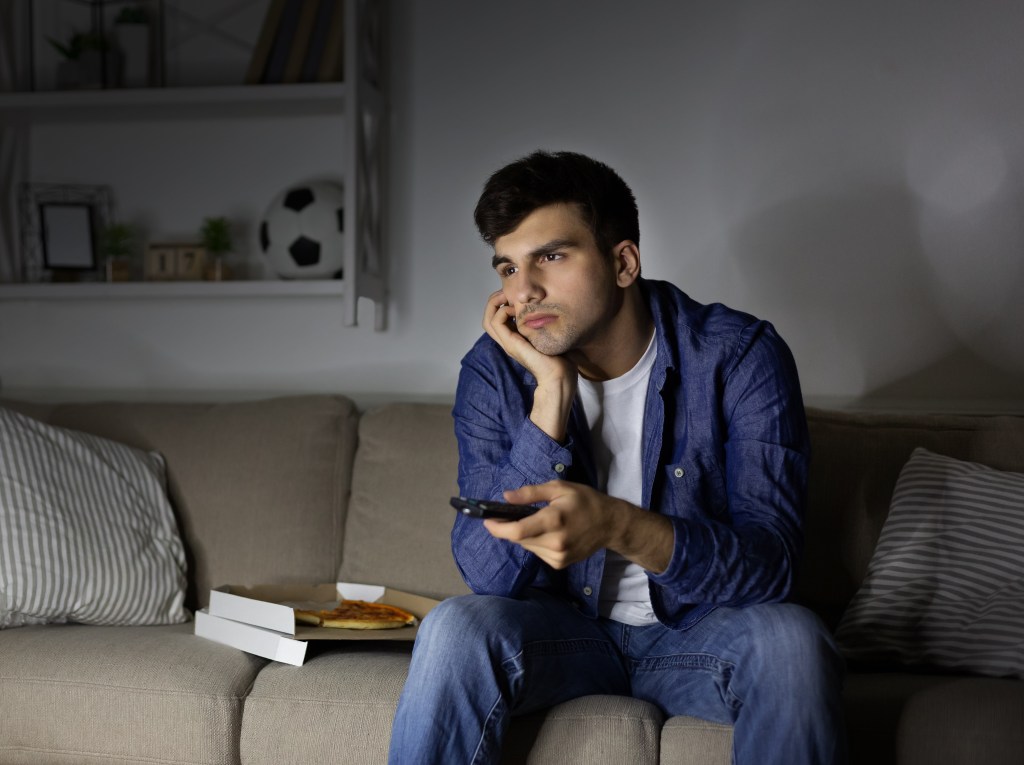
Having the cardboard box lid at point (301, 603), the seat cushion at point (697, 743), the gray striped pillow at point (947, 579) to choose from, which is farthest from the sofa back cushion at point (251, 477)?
the gray striped pillow at point (947, 579)

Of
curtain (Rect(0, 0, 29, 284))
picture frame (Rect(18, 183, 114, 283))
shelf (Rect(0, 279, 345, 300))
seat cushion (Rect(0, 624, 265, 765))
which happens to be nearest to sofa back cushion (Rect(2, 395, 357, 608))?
shelf (Rect(0, 279, 345, 300))

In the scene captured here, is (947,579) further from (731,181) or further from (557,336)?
(731,181)

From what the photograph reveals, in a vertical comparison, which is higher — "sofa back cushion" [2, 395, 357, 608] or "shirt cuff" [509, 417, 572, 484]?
"shirt cuff" [509, 417, 572, 484]

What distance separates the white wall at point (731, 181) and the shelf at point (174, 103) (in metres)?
0.11

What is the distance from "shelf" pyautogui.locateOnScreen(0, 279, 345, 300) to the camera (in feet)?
8.05

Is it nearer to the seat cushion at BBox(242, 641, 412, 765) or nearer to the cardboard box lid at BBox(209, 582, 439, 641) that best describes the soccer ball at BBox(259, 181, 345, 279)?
the cardboard box lid at BBox(209, 582, 439, 641)

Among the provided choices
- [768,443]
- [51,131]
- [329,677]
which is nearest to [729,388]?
[768,443]

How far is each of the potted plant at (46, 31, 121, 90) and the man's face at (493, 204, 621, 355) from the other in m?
1.46

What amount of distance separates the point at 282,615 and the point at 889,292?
1426 mm

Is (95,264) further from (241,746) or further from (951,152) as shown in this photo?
(951,152)

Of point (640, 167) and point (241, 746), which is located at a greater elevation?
point (640, 167)

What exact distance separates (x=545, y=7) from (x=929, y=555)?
1465 mm

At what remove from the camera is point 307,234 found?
2482 millimetres

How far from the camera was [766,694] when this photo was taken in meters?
1.32
